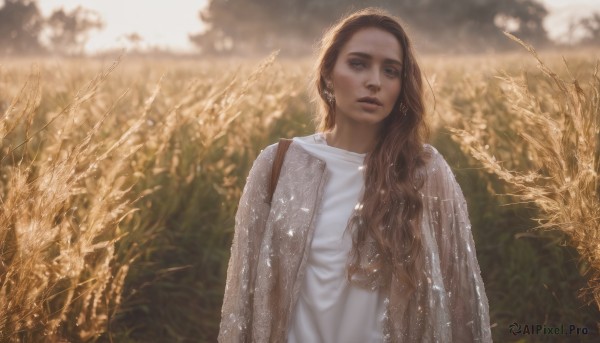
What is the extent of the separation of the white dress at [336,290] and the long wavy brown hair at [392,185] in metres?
0.06

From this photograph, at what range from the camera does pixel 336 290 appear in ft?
7.73

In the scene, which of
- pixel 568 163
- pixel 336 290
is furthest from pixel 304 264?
pixel 568 163

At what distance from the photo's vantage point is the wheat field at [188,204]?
2.42 meters

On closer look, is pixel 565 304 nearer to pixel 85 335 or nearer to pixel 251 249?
pixel 251 249

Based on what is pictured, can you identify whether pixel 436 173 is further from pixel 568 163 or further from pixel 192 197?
pixel 192 197

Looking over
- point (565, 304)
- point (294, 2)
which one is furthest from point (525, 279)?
point (294, 2)

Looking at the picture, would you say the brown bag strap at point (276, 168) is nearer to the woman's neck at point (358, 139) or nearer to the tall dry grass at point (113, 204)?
the woman's neck at point (358, 139)

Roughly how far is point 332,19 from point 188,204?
97.3 ft

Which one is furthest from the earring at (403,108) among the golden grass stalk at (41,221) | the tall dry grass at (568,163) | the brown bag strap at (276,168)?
the golden grass stalk at (41,221)

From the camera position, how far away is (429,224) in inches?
94.0

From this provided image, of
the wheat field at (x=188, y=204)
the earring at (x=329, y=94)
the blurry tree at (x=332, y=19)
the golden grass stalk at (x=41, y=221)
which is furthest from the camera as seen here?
the blurry tree at (x=332, y=19)

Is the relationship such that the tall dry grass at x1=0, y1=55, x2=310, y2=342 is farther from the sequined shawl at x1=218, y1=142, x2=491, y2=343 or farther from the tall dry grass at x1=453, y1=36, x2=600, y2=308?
the tall dry grass at x1=453, y1=36, x2=600, y2=308

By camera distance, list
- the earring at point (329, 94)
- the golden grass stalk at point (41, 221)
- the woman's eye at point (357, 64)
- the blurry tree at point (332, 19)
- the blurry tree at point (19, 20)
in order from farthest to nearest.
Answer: the blurry tree at point (332, 19), the blurry tree at point (19, 20), the earring at point (329, 94), the woman's eye at point (357, 64), the golden grass stalk at point (41, 221)

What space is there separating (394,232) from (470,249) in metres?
0.27
